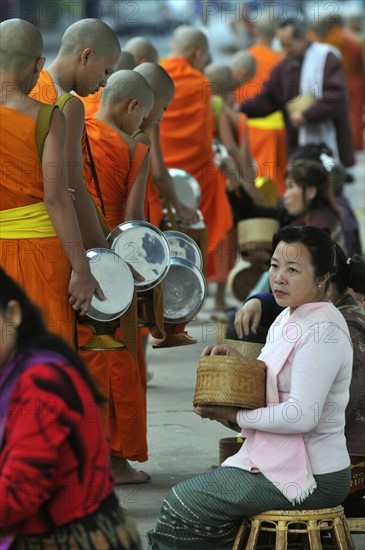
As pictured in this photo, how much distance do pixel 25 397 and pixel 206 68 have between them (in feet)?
21.7

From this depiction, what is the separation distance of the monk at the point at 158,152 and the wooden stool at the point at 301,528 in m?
2.12

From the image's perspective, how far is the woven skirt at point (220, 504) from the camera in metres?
3.36

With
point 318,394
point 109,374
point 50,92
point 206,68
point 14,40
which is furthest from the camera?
point 206,68

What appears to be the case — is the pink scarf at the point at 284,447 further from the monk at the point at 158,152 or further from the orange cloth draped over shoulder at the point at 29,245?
the monk at the point at 158,152

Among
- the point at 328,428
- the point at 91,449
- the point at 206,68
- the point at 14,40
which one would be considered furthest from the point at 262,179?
the point at 91,449

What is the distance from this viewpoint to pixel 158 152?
5836 mm

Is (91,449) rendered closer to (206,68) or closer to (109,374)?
(109,374)

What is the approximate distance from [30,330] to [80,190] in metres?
1.61

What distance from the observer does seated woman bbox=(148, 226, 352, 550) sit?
333 cm

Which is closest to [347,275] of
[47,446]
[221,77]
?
→ [47,446]

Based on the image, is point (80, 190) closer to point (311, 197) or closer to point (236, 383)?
point (236, 383)

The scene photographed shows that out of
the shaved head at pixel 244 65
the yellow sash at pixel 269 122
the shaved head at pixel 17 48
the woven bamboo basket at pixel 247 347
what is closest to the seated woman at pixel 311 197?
the woven bamboo basket at pixel 247 347

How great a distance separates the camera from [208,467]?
15.9 feet

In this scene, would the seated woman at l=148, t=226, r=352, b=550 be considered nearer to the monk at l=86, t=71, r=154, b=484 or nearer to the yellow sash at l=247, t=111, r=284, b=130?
the monk at l=86, t=71, r=154, b=484
